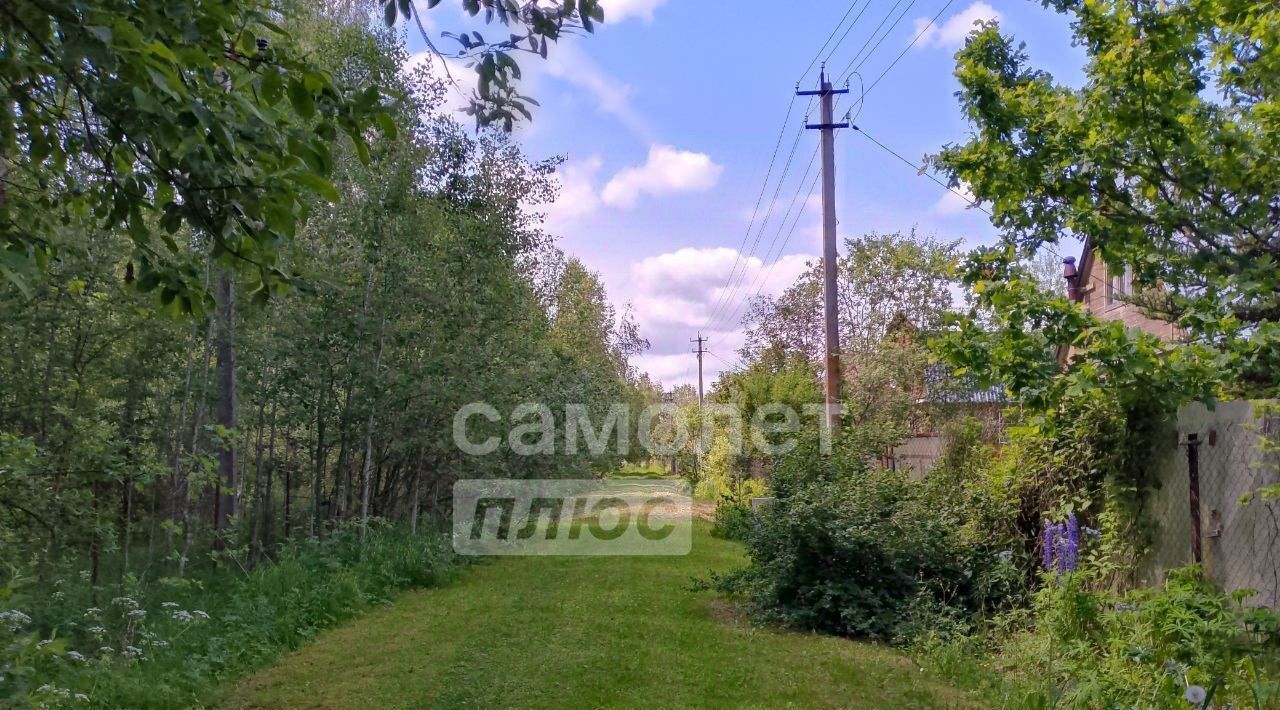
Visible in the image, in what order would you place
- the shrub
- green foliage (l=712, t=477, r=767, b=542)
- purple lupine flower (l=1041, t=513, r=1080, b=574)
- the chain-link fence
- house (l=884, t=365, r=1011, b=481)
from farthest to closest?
1. the shrub
2. green foliage (l=712, t=477, r=767, b=542)
3. house (l=884, t=365, r=1011, b=481)
4. purple lupine flower (l=1041, t=513, r=1080, b=574)
5. the chain-link fence

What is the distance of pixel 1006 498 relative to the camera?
289 inches

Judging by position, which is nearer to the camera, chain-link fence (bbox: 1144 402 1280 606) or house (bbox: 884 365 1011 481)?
chain-link fence (bbox: 1144 402 1280 606)

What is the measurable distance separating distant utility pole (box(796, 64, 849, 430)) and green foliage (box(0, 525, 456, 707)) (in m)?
5.86

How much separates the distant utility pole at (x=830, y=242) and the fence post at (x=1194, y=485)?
5.61 meters

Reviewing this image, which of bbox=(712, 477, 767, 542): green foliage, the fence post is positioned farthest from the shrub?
the fence post

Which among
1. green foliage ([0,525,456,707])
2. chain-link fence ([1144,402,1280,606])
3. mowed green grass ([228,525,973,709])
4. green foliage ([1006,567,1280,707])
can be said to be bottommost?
mowed green grass ([228,525,973,709])

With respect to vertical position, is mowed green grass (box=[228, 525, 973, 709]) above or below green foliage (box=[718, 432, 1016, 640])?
below

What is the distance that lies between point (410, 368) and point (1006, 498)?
24.3 ft

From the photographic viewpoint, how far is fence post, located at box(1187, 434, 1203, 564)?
5.35 metres

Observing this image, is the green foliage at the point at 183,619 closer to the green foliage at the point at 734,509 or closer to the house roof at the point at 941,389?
the green foliage at the point at 734,509

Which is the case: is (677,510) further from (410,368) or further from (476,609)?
(476,609)

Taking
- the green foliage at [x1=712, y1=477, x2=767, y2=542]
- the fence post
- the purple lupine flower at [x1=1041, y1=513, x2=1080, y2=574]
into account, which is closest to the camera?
the fence post

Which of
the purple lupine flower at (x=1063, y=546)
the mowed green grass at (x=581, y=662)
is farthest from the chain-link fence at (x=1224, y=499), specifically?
the mowed green grass at (x=581, y=662)

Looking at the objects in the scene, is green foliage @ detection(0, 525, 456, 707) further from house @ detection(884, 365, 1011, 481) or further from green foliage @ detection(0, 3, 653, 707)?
house @ detection(884, 365, 1011, 481)
